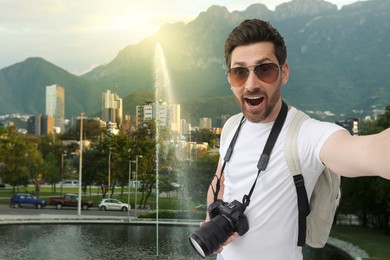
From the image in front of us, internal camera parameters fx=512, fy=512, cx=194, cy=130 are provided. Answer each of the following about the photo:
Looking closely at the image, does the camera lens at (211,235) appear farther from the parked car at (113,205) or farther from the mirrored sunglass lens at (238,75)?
the parked car at (113,205)

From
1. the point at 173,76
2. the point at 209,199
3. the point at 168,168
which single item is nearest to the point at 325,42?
the point at 173,76

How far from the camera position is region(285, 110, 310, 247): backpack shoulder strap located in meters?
1.91

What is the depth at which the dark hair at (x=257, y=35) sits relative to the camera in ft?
6.70

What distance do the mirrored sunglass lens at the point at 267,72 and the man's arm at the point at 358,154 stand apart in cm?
41

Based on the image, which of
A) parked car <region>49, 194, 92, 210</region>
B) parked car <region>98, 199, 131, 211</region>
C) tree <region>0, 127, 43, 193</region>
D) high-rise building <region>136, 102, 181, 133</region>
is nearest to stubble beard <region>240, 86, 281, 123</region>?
parked car <region>98, 199, 131, 211</region>

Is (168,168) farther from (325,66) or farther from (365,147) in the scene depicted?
(325,66)

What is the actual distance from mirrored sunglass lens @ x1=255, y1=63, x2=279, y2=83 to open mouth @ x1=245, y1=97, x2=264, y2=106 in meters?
0.08

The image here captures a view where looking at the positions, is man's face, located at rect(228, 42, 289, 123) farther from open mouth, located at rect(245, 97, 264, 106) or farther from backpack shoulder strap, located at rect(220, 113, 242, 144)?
backpack shoulder strap, located at rect(220, 113, 242, 144)

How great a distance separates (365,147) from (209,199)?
121 centimetres

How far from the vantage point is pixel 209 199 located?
2537mm

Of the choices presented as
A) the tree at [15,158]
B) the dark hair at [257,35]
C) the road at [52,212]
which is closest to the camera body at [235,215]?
the dark hair at [257,35]

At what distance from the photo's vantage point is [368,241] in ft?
70.8

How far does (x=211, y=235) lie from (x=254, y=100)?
558mm

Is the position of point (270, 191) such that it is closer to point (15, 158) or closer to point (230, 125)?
point (230, 125)
